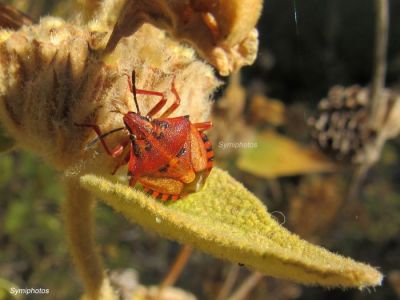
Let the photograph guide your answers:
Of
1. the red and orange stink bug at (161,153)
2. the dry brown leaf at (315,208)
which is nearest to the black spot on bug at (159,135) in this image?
the red and orange stink bug at (161,153)

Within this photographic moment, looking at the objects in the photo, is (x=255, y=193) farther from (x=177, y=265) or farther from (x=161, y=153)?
(x=161, y=153)

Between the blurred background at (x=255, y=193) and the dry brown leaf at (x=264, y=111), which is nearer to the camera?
the blurred background at (x=255, y=193)

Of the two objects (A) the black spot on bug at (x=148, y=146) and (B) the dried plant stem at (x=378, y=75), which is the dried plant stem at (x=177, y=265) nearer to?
(A) the black spot on bug at (x=148, y=146)

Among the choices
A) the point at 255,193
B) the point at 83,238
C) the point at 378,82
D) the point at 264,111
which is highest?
the point at 378,82

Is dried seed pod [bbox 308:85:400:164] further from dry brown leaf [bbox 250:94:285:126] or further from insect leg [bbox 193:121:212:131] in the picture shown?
insect leg [bbox 193:121:212:131]

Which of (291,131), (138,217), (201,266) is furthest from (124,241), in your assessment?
(138,217)

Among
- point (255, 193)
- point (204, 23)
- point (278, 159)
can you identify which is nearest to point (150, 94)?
point (204, 23)

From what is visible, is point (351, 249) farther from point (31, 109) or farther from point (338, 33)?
point (338, 33)
